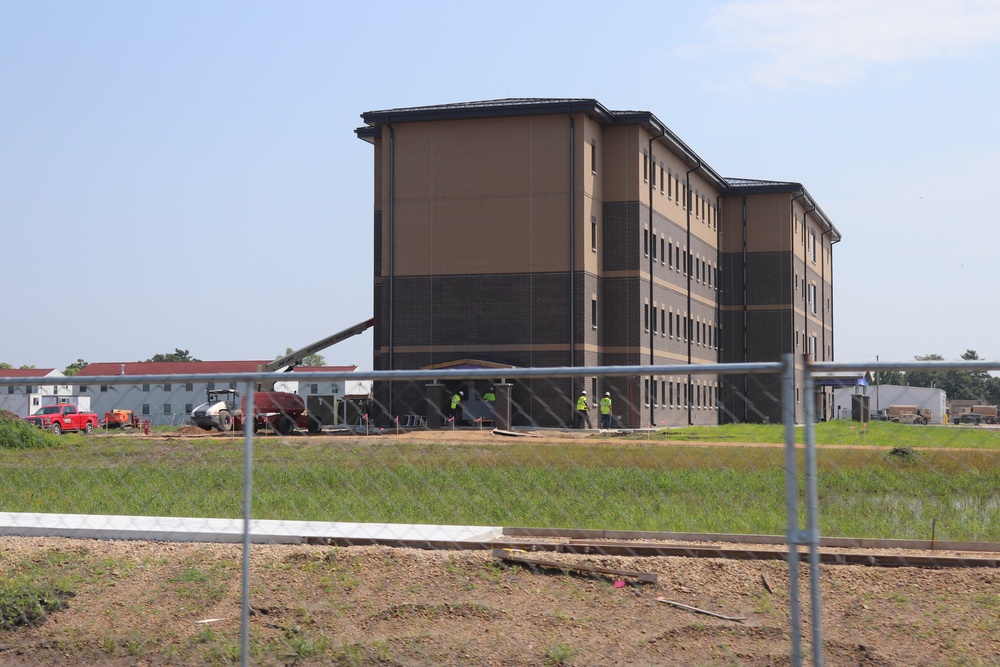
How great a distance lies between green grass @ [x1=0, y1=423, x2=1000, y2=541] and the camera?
7012 mm

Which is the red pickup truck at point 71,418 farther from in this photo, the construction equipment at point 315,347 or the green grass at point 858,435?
the construction equipment at point 315,347

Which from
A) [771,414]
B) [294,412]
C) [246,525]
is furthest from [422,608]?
[771,414]

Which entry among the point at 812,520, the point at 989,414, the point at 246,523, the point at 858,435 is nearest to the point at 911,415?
the point at 989,414

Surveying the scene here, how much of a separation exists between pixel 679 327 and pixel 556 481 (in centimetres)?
5406

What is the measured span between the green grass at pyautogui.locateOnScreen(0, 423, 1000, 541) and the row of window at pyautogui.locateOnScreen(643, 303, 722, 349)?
43925mm

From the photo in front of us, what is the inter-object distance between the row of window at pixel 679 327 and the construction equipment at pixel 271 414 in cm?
4608

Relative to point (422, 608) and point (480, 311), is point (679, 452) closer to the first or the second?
point (422, 608)

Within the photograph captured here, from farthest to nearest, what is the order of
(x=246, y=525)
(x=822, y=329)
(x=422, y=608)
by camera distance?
(x=822, y=329) → (x=422, y=608) → (x=246, y=525)

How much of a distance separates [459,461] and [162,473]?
3.02 metres

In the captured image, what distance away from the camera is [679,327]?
6106cm

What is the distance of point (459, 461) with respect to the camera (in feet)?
25.6

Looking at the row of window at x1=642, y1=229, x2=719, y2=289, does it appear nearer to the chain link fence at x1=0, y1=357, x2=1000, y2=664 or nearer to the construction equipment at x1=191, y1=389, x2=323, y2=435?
the chain link fence at x1=0, y1=357, x2=1000, y2=664

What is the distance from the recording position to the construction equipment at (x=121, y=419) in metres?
8.45

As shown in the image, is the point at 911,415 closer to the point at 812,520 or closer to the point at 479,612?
the point at 812,520
